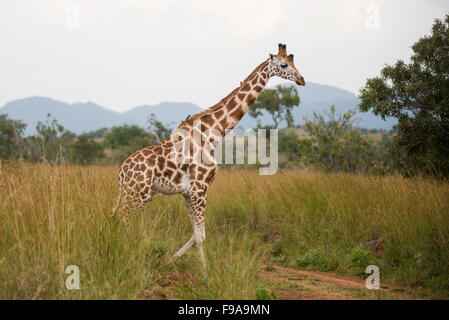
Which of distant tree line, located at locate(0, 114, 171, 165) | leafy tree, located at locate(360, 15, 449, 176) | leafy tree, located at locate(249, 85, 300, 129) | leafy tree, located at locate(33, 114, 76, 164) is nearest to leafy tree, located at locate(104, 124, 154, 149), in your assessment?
distant tree line, located at locate(0, 114, 171, 165)

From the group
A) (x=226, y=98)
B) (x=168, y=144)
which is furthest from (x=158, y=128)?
(x=168, y=144)

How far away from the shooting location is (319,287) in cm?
557

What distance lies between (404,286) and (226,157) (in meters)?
3.01

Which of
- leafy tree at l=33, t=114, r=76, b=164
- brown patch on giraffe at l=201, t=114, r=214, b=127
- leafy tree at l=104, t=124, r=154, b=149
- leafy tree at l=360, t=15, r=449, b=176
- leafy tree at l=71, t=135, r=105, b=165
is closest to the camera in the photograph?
leafy tree at l=33, t=114, r=76, b=164

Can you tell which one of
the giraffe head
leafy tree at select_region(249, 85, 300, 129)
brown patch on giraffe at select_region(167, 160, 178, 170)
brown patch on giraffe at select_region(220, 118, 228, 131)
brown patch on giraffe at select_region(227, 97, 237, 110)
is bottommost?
brown patch on giraffe at select_region(167, 160, 178, 170)

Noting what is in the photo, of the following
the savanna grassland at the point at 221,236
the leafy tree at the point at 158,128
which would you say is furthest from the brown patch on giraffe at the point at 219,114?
the leafy tree at the point at 158,128

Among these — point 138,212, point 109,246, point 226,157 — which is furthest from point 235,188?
point 109,246

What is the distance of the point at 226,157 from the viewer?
22.1 ft

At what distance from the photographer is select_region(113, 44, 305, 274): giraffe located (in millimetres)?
5387

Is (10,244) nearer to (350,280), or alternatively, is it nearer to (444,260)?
(350,280)

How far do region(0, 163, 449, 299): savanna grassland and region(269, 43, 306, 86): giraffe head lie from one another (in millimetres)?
2206

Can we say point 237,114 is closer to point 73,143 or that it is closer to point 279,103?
point 73,143

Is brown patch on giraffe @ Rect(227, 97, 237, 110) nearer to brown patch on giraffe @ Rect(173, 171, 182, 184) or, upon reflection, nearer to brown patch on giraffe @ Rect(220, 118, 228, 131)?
brown patch on giraffe @ Rect(220, 118, 228, 131)

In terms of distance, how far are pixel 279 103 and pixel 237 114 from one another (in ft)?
79.3
